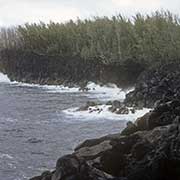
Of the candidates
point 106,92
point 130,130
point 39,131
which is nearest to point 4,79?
point 106,92

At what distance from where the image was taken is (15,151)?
70.0ft

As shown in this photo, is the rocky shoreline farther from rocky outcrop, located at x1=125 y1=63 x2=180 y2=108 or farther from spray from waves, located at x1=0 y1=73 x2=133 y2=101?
spray from waves, located at x1=0 y1=73 x2=133 y2=101

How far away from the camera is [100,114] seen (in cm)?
3042

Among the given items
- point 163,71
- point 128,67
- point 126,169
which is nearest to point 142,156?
point 126,169

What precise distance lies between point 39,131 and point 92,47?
28098mm

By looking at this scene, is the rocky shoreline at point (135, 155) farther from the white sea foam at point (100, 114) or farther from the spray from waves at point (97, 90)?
the spray from waves at point (97, 90)

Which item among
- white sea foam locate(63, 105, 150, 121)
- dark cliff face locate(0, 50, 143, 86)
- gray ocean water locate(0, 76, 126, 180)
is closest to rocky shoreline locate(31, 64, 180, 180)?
gray ocean water locate(0, 76, 126, 180)

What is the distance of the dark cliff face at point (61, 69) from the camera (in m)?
47.0

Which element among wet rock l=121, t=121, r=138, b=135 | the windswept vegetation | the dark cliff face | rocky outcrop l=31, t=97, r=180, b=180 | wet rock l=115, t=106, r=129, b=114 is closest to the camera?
rocky outcrop l=31, t=97, r=180, b=180

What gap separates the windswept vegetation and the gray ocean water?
745 centimetres

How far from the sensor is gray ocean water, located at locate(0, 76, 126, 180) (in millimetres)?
18875

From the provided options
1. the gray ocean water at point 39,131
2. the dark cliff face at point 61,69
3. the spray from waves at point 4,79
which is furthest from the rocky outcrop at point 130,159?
the spray from waves at point 4,79

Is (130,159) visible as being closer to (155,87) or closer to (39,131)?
(39,131)

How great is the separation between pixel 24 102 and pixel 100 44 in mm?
15793
